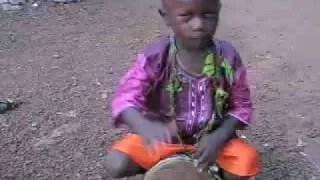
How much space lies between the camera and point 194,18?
223cm

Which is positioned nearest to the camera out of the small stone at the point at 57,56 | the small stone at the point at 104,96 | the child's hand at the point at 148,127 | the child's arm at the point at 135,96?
the child's hand at the point at 148,127

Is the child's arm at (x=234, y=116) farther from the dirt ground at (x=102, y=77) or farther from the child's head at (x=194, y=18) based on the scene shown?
the dirt ground at (x=102, y=77)

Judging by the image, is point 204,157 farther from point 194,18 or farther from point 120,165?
point 194,18

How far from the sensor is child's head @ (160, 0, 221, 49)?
2.21 m

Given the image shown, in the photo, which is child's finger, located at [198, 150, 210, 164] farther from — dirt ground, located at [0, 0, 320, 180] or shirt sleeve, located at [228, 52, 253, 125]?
dirt ground, located at [0, 0, 320, 180]

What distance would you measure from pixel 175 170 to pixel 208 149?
0.15m

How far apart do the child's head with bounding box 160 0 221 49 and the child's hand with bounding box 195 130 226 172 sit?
0.33m

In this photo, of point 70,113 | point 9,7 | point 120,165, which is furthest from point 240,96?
point 9,7

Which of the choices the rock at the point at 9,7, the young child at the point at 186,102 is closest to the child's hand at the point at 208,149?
the young child at the point at 186,102

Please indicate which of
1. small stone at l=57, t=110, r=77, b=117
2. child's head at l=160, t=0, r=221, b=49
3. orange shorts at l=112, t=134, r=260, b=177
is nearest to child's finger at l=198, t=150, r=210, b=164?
orange shorts at l=112, t=134, r=260, b=177

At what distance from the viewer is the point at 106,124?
3.45 meters

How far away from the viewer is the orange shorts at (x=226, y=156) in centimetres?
240

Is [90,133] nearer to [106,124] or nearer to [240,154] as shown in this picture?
[106,124]

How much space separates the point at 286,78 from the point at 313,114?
541 mm
